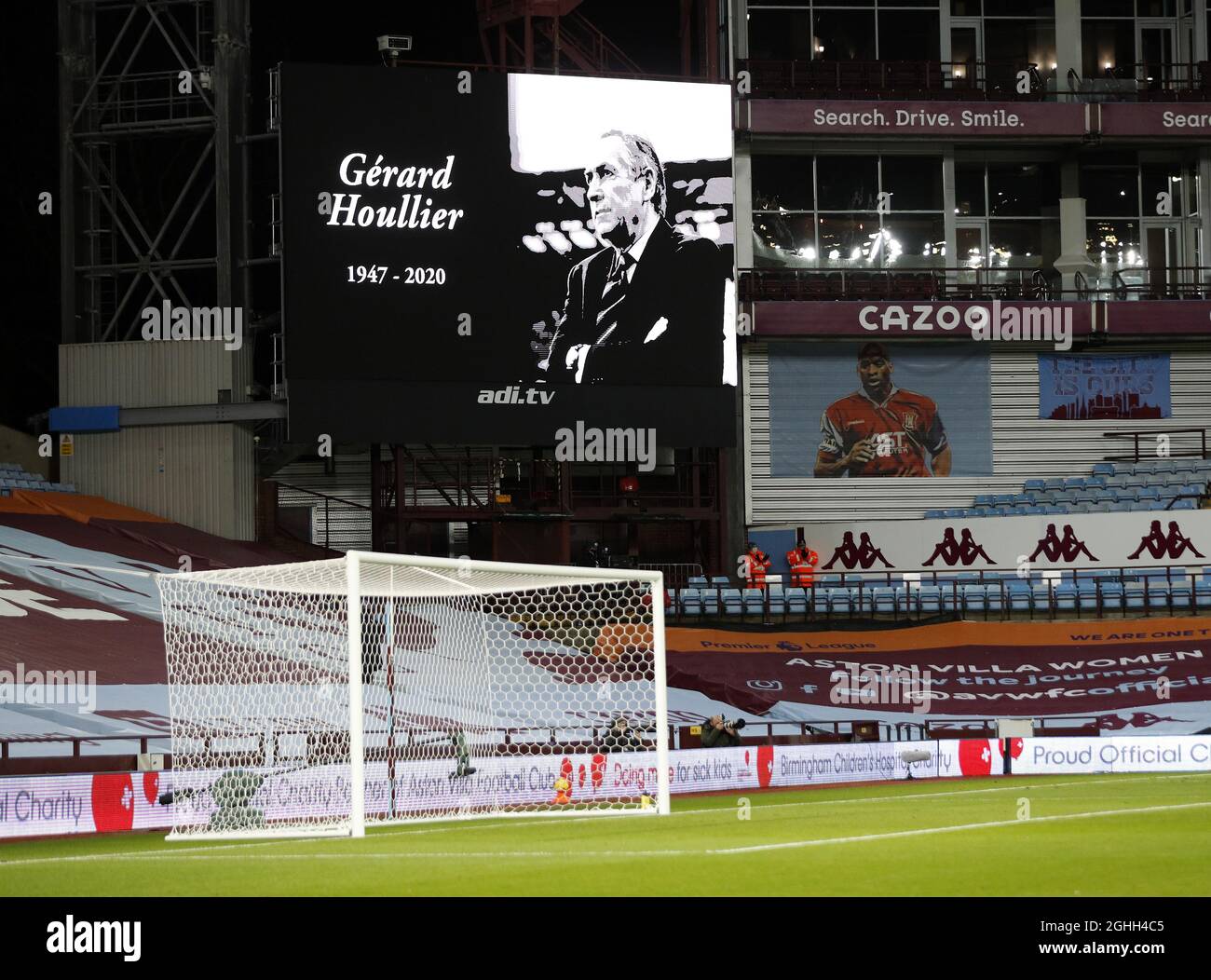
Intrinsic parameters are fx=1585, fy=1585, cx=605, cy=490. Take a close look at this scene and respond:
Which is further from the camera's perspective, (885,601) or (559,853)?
(885,601)

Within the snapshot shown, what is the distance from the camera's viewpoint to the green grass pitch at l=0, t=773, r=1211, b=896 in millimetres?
9078

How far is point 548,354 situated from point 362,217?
4209 millimetres

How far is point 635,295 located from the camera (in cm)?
2983

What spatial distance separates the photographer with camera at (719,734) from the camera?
2041 centimetres

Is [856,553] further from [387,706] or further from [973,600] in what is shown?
[387,706]

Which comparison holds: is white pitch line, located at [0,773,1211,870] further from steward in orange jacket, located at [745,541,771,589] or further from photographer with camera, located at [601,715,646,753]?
steward in orange jacket, located at [745,541,771,589]

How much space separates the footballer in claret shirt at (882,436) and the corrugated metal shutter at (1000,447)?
0.32m

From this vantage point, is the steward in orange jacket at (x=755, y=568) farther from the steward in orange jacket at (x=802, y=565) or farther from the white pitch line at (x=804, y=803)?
the white pitch line at (x=804, y=803)

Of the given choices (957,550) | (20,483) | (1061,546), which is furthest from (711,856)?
(20,483)

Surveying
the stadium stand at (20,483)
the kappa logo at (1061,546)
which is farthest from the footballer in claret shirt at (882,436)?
the stadium stand at (20,483)

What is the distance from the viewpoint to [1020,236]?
121ft

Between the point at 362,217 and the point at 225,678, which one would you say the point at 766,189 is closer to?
the point at 362,217

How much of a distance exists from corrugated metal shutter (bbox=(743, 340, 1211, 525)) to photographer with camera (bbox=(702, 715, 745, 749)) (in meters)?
13.8

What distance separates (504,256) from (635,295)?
2568 mm
